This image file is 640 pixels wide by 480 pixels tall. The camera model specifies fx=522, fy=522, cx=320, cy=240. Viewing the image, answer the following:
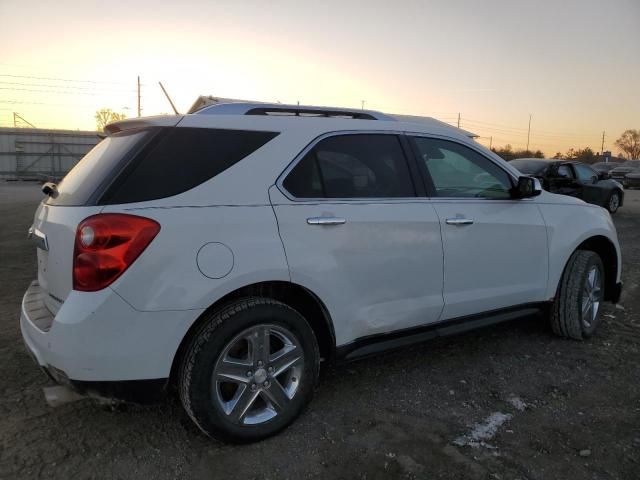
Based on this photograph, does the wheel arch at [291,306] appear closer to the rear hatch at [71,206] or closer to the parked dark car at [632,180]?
the rear hatch at [71,206]

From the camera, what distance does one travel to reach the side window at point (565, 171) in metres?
12.8

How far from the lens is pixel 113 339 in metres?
2.35

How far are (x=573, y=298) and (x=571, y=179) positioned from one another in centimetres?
980

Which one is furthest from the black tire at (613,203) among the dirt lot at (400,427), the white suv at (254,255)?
the white suv at (254,255)

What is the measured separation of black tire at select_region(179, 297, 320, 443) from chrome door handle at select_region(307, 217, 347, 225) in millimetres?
474

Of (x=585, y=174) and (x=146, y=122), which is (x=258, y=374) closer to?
(x=146, y=122)

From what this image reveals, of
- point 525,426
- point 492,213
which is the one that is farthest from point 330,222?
point 525,426

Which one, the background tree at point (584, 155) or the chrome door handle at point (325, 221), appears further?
the background tree at point (584, 155)

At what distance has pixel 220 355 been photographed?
257 cm

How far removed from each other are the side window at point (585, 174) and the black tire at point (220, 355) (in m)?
12.8

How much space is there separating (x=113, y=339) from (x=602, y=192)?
49.9 feet

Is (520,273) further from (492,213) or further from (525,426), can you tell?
(525,426)

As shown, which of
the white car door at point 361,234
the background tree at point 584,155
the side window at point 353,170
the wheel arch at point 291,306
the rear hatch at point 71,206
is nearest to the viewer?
the rear hatch at point 71,206

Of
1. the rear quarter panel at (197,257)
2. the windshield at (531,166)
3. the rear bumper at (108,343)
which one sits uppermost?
the windshield at (531,166)
